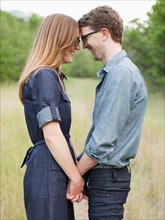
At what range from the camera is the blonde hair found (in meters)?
2.22

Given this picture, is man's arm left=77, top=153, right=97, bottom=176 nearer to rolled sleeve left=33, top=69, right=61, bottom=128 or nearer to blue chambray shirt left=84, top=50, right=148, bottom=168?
blue chambray shirt left=84, top=50, right=148, bottom=168

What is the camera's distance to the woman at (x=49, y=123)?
214cm

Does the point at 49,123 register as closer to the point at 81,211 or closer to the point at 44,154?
the point at 44,154

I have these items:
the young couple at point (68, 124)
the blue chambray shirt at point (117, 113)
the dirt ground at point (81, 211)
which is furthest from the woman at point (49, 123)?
the dirt ground at point (81, 211)

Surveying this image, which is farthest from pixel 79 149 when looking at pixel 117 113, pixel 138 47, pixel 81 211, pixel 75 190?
pixel 138 47

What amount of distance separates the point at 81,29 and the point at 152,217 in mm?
2533

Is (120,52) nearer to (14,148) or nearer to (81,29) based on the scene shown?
(81,29)

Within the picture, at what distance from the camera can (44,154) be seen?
7.32 ft

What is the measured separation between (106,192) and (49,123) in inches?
17.9

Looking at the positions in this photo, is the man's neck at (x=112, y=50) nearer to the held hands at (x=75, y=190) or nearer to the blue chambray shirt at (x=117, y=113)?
the blue chambray shirt at (x=117, y=113)

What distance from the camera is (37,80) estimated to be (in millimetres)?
2154

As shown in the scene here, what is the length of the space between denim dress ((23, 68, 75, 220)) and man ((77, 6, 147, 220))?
15cm

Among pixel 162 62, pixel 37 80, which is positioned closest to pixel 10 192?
pixel 37 80

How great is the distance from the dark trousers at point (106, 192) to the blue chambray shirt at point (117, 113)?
7 centimetres
